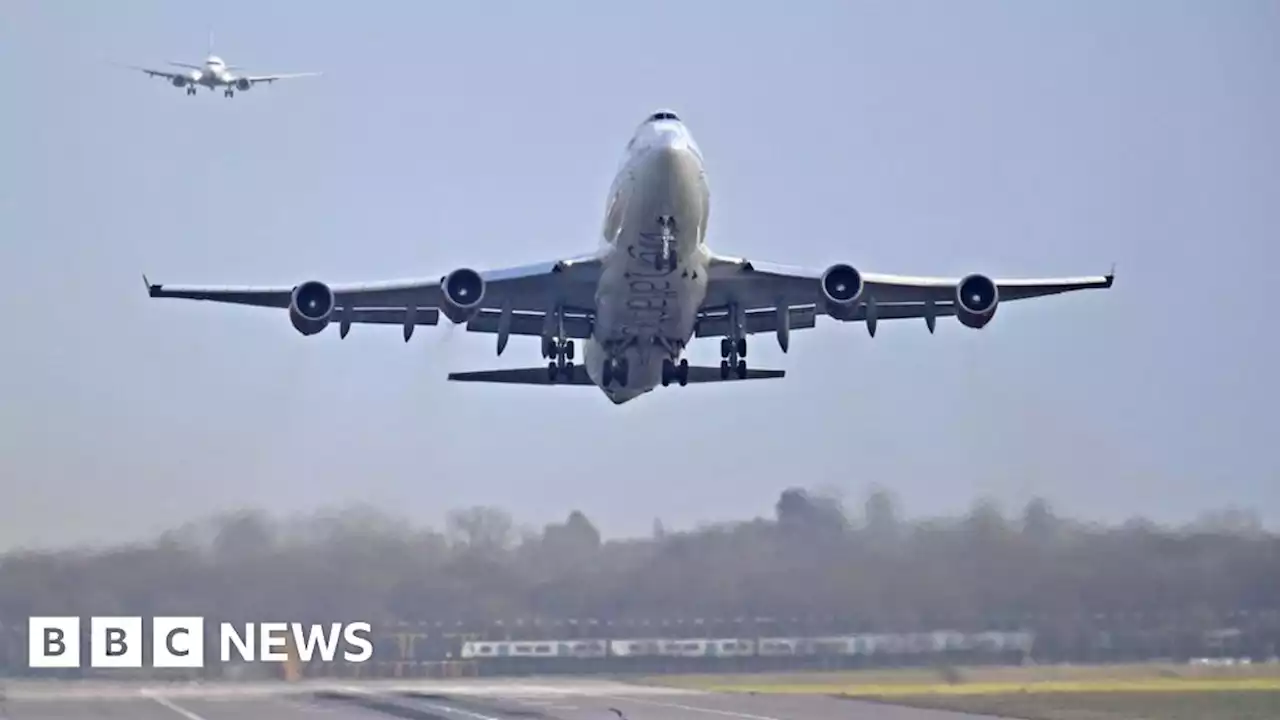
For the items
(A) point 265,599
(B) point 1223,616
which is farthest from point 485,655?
(B) point 1223,616

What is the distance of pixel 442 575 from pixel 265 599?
3846 mm

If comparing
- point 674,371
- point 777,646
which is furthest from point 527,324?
point 777,646

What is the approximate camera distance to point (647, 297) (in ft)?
129

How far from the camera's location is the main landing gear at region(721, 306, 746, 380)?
42594 mm

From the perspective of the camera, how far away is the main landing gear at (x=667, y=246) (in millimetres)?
37250

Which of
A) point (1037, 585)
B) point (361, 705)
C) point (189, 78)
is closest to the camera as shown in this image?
point (361, 705)

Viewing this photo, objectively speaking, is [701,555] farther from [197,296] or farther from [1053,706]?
[197,296]

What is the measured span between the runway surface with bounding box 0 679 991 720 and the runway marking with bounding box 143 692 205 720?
0.06ft

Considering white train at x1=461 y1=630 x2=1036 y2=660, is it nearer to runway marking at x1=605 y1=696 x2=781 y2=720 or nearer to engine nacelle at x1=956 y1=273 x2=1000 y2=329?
runway marking at x1=605 y1=696 x2=781 y2=720

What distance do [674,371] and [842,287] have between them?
4904 millimetres

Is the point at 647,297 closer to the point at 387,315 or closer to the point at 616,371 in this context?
the point at 616,371

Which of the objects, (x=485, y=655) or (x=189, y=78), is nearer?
(x=485, y=655)

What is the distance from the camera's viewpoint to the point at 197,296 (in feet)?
134

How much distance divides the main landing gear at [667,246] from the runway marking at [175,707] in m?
12.1
